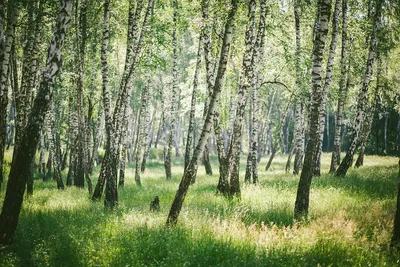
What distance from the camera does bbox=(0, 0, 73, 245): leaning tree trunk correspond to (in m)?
6.76

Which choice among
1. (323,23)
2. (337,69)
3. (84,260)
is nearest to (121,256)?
(84,260)

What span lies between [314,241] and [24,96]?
10.6 m

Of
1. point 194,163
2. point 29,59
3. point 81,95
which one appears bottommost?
point 194,163

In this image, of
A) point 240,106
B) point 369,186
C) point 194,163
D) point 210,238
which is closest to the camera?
point 210,238

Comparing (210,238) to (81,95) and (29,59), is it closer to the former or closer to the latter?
(29,59)

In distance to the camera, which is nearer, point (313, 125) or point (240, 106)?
point (313, 125)

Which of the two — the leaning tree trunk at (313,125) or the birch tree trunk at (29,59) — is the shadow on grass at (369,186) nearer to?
the leaning tree trunk at (313,125)

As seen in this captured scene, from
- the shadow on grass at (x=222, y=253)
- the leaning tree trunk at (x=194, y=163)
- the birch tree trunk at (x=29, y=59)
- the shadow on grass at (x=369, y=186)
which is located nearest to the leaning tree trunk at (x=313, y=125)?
the shadow on grass at (x=222, y=253)

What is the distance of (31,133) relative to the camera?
22.2ft

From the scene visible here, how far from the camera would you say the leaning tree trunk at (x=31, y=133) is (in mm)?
6758

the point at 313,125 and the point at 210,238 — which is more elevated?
the point at 313,125

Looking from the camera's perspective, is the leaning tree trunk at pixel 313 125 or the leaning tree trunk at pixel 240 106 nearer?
the leaning tree trunk at pixel 313 125

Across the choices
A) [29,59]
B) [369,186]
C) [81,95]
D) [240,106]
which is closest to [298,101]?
[369,186]

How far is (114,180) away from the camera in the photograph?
33.7ft
